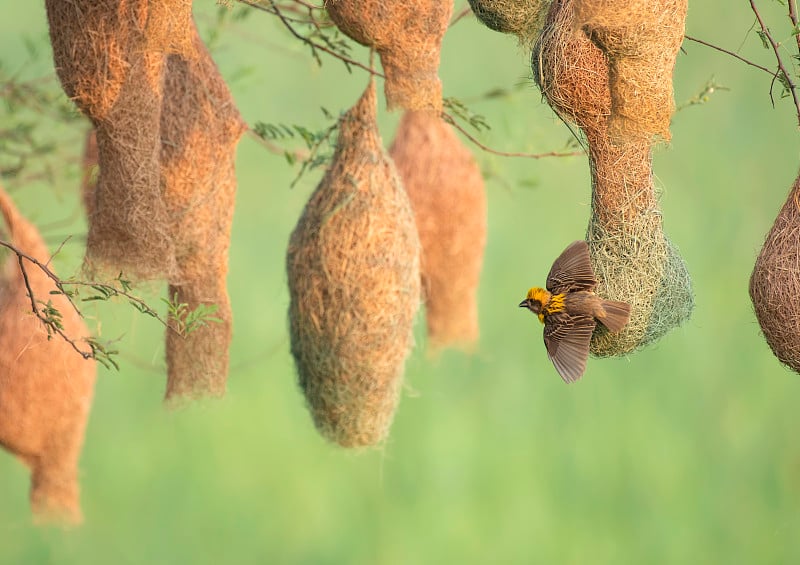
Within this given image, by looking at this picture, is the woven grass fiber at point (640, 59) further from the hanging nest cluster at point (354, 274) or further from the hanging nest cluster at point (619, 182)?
the hanging nest cluster at point (354, 274)

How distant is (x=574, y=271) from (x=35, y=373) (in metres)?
1.69

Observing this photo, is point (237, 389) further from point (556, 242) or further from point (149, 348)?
point (556, 242)

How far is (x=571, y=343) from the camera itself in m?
1.90

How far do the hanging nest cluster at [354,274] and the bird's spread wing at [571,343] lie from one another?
874 mm

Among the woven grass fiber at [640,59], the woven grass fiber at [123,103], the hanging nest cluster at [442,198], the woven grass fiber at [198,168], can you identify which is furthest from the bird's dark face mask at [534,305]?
the hanging nest cluster at [442,198]

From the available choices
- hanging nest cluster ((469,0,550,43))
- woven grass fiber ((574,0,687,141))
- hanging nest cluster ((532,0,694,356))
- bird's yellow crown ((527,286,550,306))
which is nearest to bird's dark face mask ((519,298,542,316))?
bird's yellow crown ((527,286,550,306))

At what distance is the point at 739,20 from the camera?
23.5ft

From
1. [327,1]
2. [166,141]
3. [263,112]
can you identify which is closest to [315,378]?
[166,141]

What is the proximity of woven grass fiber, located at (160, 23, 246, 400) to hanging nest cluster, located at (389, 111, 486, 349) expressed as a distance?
0.87 meters

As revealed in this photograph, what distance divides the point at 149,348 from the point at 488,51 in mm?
2803

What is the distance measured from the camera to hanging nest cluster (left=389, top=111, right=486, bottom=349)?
146 inches

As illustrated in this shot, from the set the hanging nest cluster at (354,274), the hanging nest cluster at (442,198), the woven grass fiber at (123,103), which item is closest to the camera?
the woven grass fiber at (123,103)

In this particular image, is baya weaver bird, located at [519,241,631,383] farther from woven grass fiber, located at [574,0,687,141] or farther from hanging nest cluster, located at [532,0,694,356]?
woven grass fiber, located at [574,0,687,141]

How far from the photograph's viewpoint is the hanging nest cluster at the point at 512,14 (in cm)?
217
